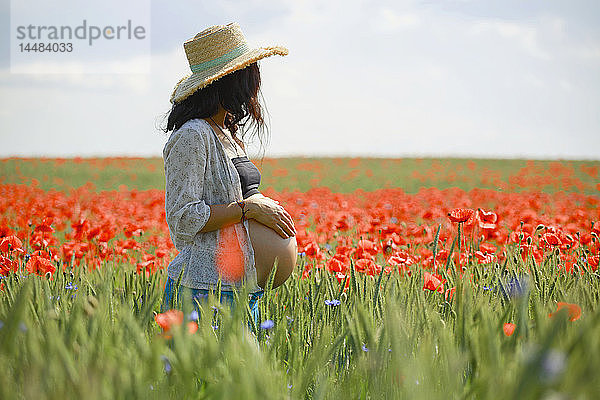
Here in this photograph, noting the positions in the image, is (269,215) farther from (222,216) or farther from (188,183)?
(188,183)

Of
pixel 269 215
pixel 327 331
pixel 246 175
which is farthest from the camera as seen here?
pixel 246 175

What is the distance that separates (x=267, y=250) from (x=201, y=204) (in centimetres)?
35

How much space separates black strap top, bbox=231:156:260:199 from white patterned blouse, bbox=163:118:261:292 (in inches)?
2.2

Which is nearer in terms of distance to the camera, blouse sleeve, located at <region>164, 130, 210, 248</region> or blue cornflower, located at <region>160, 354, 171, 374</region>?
blue cornflower, located at <region>160, 354, 171, 374</region>

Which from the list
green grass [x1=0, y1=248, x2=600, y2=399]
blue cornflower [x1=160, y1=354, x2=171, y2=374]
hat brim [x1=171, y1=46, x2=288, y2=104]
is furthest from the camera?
hat brim [x1=171, y1=46, x2=288, y2=104]

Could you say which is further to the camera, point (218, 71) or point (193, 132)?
point (218, 71)

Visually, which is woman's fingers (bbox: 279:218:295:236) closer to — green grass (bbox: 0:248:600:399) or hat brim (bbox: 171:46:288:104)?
hat brim (bbox: 171:46:288:104)

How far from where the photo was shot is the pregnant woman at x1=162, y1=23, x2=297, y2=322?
2.23 meters

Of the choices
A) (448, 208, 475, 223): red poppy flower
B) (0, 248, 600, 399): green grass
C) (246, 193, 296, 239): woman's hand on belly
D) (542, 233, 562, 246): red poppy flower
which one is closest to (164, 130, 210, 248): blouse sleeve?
(246, 193, 296, 239): woman's hand on belly

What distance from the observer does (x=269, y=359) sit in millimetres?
1526

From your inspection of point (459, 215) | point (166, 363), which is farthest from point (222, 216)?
point (459, 215)

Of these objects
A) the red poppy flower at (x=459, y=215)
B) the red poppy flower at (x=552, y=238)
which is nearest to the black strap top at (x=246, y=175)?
the red poppy flower at (x=459, y=215)

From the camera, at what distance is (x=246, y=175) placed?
245cm

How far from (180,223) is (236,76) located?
69 centimetres
